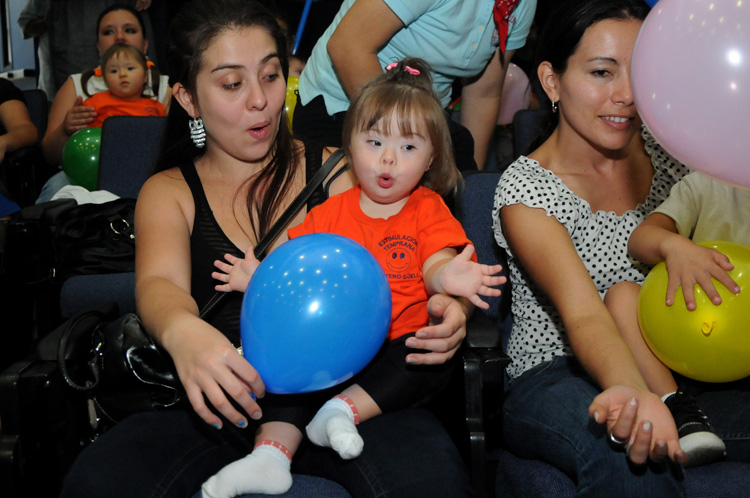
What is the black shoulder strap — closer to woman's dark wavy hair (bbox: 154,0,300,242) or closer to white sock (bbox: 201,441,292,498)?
woman's dark wavy hair (bbox: 154,0,300,242)

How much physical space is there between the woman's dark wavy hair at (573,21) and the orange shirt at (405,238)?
433 mm

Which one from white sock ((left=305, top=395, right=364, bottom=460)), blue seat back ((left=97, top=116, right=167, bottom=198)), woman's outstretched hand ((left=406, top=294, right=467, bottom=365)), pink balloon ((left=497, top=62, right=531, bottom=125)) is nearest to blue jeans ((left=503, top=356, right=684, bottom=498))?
woman's outstretched hand ((left=406, top=294, right=467, bottom=365))

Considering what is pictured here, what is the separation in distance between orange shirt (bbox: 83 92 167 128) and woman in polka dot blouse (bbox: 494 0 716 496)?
2242mm

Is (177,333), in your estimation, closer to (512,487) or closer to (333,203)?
(333,203)

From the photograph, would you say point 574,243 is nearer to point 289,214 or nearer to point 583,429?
point 583,429

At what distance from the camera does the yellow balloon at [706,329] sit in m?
1.35

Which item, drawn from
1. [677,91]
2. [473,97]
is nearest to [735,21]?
[677,91]

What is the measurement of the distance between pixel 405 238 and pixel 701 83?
638mm

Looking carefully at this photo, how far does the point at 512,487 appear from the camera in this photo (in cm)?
147

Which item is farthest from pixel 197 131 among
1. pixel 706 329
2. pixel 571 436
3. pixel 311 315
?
pixel 706 329

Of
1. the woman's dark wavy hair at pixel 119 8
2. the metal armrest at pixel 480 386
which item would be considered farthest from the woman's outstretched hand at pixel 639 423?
the woman's dark wavy hair at pixel 119 8

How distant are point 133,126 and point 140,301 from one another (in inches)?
59.6

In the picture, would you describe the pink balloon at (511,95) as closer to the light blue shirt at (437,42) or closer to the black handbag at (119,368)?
the light blue shirt at (437,42)

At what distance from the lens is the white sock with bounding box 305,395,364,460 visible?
1.22m
